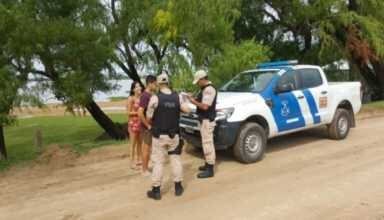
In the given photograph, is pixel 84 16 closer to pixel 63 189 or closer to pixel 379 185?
pixel 63 189

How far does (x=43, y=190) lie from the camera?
769 centimetres

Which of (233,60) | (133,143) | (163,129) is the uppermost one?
(233,60)

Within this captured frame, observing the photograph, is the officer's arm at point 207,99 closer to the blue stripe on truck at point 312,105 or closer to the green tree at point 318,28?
the blue stripe on truck at point 312,105

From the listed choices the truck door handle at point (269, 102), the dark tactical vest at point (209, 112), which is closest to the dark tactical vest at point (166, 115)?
the dark tactical vest at point (209, 112)

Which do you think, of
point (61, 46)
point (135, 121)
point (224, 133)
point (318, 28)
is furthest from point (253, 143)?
point (318, 28)

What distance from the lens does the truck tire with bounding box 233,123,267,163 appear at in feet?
28.8

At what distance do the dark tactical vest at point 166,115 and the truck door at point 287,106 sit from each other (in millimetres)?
2995

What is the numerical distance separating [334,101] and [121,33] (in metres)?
9.32

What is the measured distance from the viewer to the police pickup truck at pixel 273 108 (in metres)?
8.75

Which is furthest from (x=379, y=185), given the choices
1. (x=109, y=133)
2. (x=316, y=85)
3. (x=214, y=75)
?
(x=109, y=133)

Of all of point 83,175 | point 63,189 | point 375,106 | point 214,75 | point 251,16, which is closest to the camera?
point 63,189

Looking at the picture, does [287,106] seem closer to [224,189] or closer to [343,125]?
[343,125]

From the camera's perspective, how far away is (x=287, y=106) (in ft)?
31.3

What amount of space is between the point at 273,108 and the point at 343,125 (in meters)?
2.62
